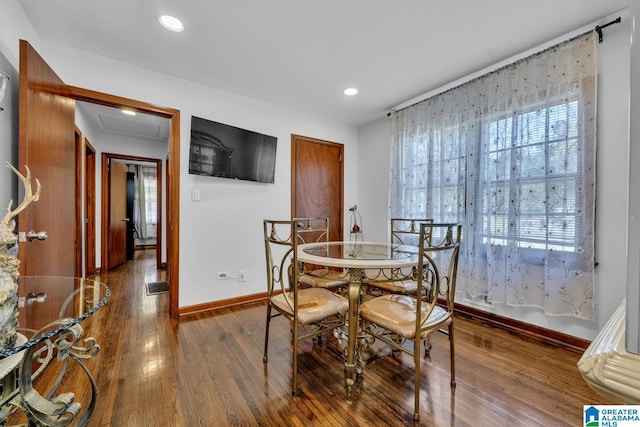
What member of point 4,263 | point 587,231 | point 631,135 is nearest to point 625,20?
point 587,231

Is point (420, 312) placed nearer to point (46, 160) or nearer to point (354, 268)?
point (354, 268)

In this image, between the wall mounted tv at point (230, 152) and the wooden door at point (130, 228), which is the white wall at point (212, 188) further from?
the wooden door at point (130, 228)

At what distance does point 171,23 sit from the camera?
1.99 meters

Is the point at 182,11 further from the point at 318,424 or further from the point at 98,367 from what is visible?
the point at 318,424

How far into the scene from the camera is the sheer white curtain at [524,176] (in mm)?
2064

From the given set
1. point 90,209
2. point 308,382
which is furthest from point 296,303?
point 90,209

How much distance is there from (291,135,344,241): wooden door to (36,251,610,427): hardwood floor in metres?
1.80

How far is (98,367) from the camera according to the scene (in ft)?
6.03

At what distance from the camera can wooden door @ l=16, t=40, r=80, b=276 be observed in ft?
5.38

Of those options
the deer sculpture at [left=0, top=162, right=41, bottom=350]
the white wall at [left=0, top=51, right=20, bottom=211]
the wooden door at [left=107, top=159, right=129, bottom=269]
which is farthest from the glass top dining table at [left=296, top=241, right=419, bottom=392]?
the wooden door at [left=107, top=159, right=129, bottom=269]

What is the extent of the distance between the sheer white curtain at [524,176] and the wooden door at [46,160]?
3.34 meters

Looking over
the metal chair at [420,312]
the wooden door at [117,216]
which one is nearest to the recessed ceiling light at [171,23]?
the metal chair at [420,312]

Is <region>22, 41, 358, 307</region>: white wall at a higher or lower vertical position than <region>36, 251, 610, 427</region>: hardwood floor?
higher

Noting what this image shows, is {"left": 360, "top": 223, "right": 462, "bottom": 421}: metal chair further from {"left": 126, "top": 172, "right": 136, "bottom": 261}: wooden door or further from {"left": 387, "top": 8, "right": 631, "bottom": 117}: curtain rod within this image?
{"left": 126, "top": 172, "right": 136, "bottom": 261}: wooden door
